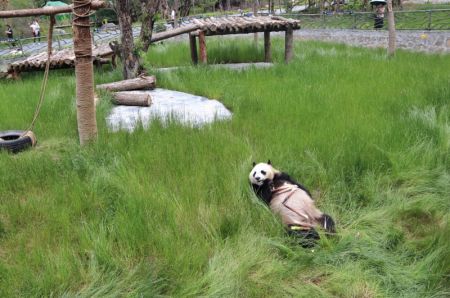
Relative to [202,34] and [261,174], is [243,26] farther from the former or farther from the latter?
[261,174]

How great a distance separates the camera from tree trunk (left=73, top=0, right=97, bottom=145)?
4.15m

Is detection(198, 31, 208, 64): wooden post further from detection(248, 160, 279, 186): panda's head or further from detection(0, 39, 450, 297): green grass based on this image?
detection(248, 160, 279, 186): panda's head

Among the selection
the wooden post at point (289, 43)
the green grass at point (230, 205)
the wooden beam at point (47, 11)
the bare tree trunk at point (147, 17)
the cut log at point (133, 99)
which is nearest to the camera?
the green grass at point (230, 205)

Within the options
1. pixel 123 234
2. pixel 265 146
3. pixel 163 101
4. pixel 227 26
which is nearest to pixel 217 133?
pixel 265 146

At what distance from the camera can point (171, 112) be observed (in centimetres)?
548

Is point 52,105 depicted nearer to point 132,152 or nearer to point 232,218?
point 132,152

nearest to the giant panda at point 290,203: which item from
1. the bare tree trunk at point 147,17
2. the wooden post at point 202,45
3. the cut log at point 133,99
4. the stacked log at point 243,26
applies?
the cut log at point 133,99

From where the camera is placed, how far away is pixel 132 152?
4145 millimetres

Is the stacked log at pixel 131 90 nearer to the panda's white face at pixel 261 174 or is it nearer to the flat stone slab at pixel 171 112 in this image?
the flat stone slab at pixel 171 112

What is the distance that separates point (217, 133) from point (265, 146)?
0.63m

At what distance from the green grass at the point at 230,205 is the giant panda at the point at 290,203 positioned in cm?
8

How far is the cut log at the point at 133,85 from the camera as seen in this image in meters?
7.39

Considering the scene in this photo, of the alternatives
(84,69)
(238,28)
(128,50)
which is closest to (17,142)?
(84,69)

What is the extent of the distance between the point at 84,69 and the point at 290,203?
2.59 metres
